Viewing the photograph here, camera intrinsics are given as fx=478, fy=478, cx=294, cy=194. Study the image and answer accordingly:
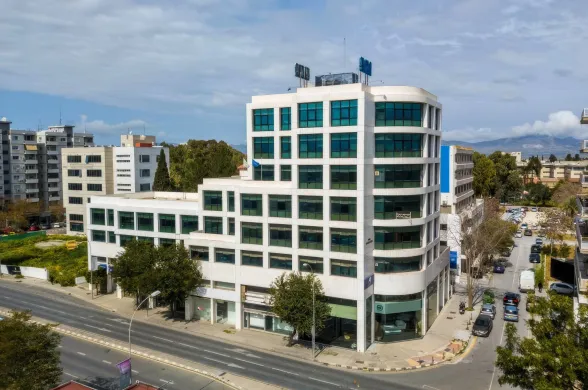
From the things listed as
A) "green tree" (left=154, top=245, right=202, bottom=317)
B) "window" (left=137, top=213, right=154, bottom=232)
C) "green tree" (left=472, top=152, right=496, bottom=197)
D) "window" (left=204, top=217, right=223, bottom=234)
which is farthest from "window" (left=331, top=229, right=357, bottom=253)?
"green tree" (left=472, top=152, right=496, bottom=197)

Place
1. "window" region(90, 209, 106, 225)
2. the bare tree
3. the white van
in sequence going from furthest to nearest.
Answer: the white van
"window" region(90, 209, 106, 225)
the bare tree

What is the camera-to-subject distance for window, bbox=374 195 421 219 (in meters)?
47.3

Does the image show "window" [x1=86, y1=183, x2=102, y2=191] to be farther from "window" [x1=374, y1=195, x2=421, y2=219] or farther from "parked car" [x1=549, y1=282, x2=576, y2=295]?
"parked car" [x1=549, y1=282, x2=576, y2=295]

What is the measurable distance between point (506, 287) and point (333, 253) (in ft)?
117

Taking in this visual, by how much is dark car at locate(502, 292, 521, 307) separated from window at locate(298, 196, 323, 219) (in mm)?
28780

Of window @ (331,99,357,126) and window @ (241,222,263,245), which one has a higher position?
window @ (331,99,357,126)

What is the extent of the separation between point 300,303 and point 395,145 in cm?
1794

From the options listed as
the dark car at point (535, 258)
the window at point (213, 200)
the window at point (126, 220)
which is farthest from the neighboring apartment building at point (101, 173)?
the dark car at point (535, 258)

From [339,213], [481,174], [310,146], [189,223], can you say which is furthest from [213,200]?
[481,174]

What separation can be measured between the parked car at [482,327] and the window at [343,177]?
20.3 m

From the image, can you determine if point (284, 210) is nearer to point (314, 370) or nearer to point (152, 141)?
point (314, 370)

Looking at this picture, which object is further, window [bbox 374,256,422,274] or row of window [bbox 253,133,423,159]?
window [bbox 374,256,422,274]

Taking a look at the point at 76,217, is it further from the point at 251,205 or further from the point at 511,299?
the point at 511,299

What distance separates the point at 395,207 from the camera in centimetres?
4756
